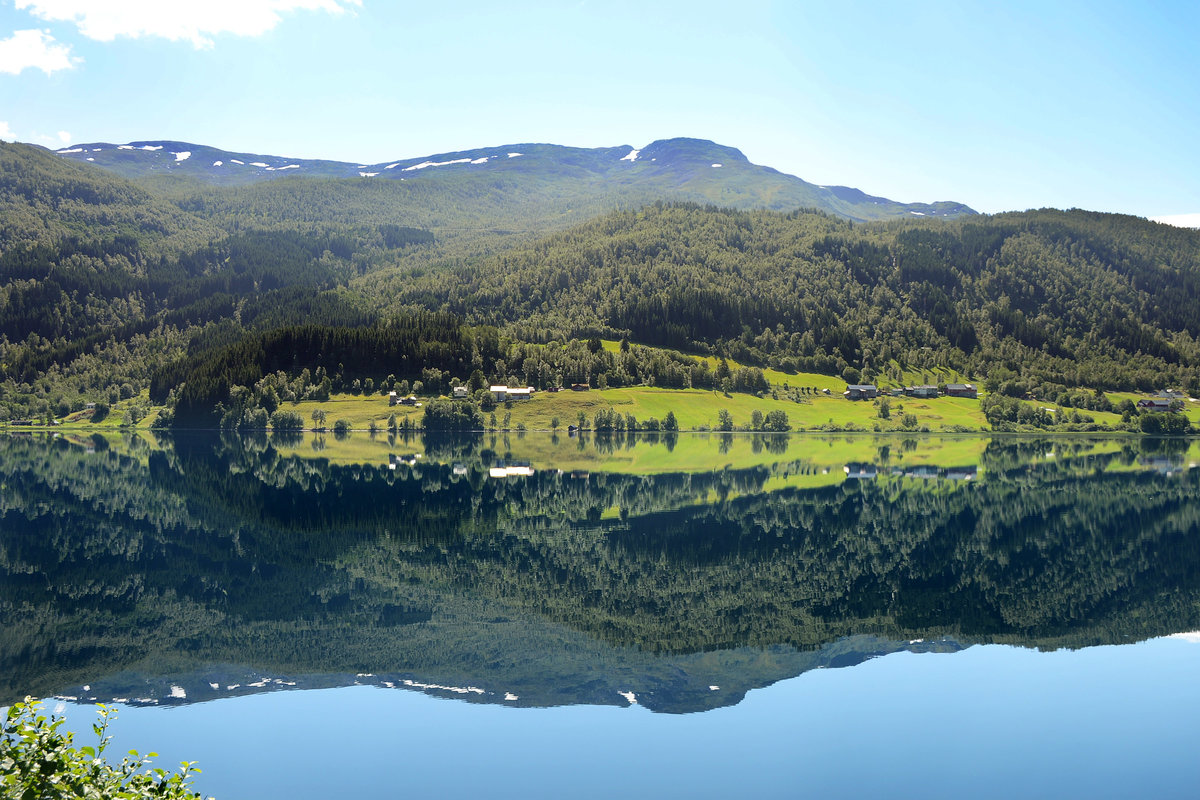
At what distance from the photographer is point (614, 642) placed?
1093 inches

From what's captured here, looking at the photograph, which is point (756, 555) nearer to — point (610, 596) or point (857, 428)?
point (610, 596)

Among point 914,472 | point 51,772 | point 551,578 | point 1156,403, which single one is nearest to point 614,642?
point 551,578

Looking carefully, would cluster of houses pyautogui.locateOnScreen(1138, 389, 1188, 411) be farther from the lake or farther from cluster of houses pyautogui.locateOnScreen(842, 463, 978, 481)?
the lake

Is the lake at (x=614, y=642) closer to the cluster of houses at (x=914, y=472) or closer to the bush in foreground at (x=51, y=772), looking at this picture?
the bush in foreground at (x=51, y=772)

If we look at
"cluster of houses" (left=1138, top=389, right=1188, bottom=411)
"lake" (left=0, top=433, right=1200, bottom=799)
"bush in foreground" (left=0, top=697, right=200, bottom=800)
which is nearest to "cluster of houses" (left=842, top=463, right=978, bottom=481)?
"lake" (left=0, top=433, right=1200, bottom=799)

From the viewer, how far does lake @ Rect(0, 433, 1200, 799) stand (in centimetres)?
1908

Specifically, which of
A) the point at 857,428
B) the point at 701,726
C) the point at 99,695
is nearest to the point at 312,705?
the point at 99,695

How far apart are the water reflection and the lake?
20 cm

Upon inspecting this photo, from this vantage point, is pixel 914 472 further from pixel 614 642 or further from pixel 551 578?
pixel 614 642

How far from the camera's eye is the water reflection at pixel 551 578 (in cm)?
2509

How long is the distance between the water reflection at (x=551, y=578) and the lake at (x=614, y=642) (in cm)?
20

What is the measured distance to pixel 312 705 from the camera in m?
22.0

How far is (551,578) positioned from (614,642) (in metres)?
9.93

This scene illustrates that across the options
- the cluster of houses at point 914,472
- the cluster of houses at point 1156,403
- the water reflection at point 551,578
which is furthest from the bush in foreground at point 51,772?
the cluster of houses at point 1156,403
